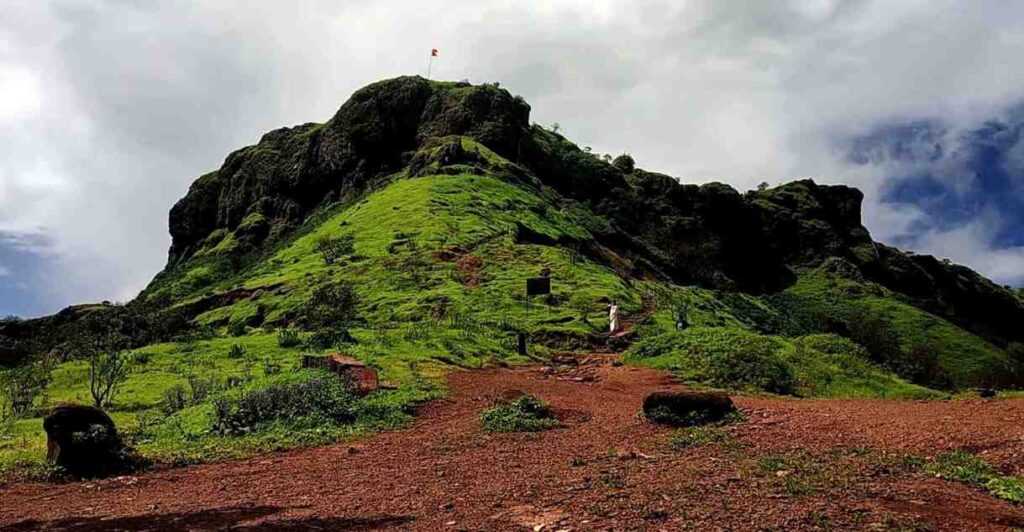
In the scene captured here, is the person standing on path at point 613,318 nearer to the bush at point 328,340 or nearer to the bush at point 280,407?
the bush at point 328,340

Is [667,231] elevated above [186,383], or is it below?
above

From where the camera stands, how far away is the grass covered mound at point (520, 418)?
1622 centimetres

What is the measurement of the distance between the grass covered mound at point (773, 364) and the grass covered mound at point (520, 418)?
396 inches

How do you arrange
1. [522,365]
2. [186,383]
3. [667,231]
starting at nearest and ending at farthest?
[186,383] → [522,365] → [667,231]

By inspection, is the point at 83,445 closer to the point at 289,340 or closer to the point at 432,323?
the point at 289,340

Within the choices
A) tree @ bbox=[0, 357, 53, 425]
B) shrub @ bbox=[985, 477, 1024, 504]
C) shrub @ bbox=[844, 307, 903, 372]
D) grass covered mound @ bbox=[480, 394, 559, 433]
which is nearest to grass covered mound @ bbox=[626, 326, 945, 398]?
shrub @ bbox=[844, 307, 903, 372]

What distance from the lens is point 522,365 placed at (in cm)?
3017

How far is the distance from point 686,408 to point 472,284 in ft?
109

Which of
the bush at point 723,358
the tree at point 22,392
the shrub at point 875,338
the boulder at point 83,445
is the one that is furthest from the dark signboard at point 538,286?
the boulder at point 83,445

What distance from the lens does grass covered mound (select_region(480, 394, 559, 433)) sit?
53.2ft

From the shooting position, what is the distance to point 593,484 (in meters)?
10.3

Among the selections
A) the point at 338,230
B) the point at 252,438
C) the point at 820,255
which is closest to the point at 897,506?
the point at 252,438

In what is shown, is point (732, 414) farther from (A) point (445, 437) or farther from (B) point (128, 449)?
(B) point (128, 449)

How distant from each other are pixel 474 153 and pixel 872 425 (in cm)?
8349
